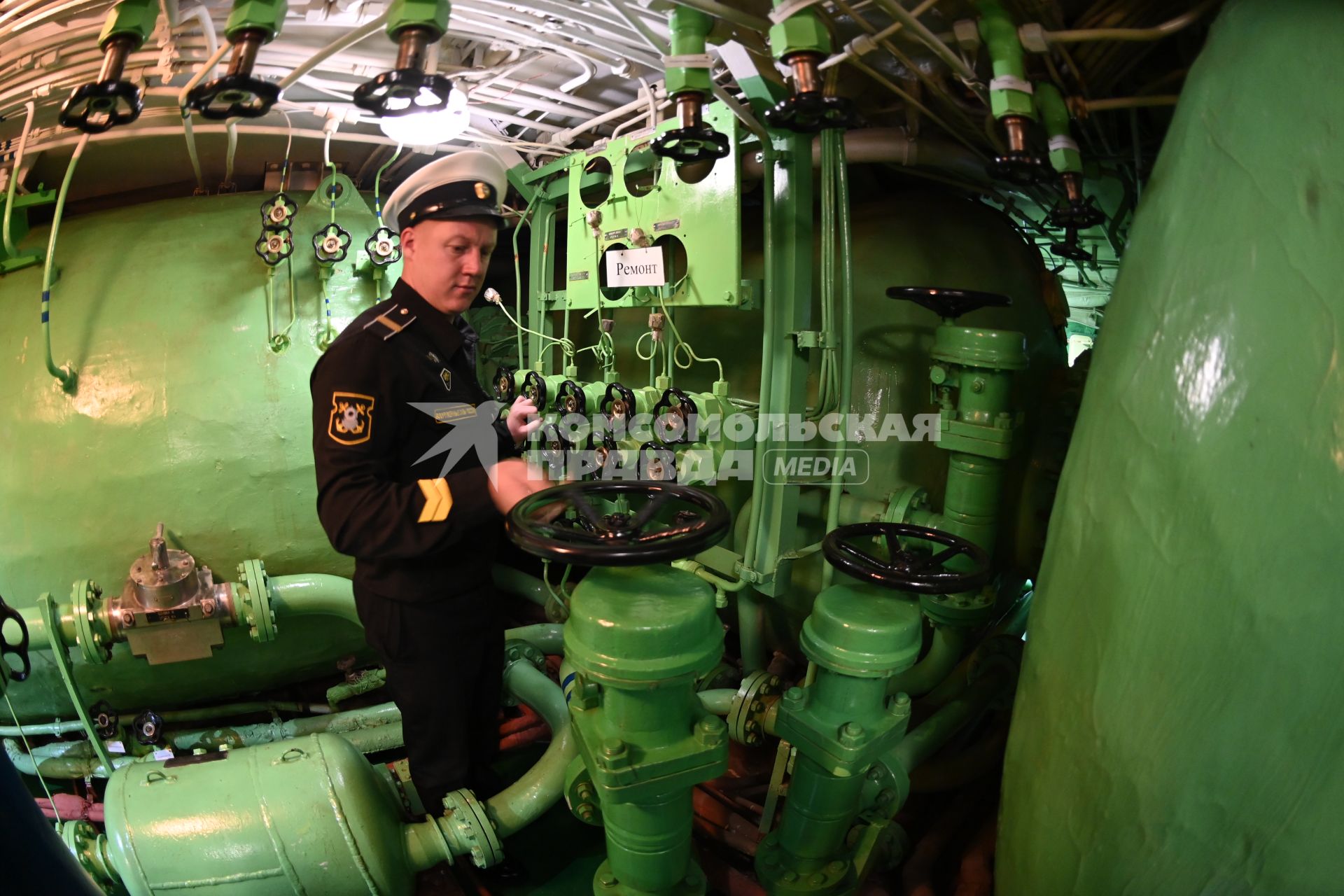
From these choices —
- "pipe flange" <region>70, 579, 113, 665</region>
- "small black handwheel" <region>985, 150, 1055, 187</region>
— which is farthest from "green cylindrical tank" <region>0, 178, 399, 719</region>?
"small black handwheel" <region>985, 150, 1055, 187</region>

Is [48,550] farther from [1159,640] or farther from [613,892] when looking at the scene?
[1159,640]

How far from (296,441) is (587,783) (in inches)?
67.1

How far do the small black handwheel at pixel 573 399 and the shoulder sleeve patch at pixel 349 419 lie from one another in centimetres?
79

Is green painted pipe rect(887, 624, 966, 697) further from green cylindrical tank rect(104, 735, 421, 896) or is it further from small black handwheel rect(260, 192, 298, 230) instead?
small black handwheel rect(260, 192, 298, 230)

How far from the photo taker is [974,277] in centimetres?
221

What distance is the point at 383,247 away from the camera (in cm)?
257

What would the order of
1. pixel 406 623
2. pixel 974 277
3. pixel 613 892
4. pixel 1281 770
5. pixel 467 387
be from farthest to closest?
pixel 974 277 → pixel 467 387 → pixel 406 623 → pixel 613 892 → pixel 1281 770

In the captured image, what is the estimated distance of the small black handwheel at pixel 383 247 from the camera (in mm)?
2551

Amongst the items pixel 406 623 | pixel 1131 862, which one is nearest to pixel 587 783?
pixel 406 623

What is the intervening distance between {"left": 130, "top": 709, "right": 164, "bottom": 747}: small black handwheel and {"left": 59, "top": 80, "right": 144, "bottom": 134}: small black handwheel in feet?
6.75

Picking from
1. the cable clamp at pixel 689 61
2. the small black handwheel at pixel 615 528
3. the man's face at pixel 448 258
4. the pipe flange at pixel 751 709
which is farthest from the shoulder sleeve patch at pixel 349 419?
the pipe flange at pixel 751 709

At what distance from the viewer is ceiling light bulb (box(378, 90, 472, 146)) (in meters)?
2.00

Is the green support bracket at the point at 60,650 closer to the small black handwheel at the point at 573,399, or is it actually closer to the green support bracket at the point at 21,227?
the green support bracket at the point at 21,227

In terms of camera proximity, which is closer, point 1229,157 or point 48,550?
point 1229,157
